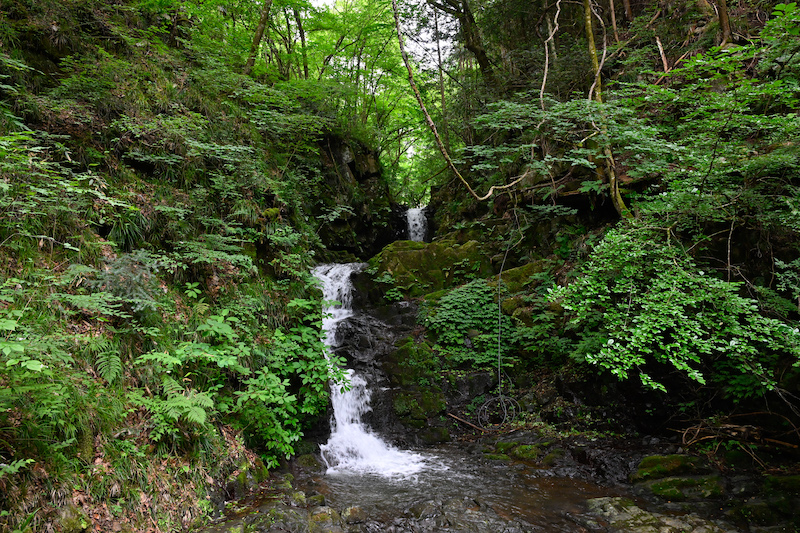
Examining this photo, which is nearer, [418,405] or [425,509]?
[425,509]

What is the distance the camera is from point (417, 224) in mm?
16766

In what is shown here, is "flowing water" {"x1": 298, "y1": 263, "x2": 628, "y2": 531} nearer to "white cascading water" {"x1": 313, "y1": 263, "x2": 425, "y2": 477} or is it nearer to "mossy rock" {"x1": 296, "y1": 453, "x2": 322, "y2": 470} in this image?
"white cascading water" {"x1": 313, "y1": 263, "x2": 425, "y2": 477}

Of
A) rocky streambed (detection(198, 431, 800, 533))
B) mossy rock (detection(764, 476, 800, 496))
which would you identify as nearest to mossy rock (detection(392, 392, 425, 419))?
rocky streambed (detection(198, 431, 800, 533))

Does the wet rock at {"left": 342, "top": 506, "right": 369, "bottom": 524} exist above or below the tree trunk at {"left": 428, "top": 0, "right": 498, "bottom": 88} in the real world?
below

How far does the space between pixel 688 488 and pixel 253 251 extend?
708 cm

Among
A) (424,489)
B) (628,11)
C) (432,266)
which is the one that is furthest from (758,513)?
(628,11)

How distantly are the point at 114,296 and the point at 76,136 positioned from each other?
115 inches

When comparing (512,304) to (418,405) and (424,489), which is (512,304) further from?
(424,489)

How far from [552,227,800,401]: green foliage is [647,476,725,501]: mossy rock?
1253 millimetres

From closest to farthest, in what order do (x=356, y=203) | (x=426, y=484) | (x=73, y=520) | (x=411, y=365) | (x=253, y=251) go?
(x=73, y=520) → (x=426, y=484) → (x=253, y=251) → (x=411, y=365) → (x=356, y=203)

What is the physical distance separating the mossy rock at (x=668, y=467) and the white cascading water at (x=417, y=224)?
1184cm

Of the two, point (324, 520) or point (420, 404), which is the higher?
point (324, 520)

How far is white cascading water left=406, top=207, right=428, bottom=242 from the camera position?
16.4 m

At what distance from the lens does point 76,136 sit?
5375mm
